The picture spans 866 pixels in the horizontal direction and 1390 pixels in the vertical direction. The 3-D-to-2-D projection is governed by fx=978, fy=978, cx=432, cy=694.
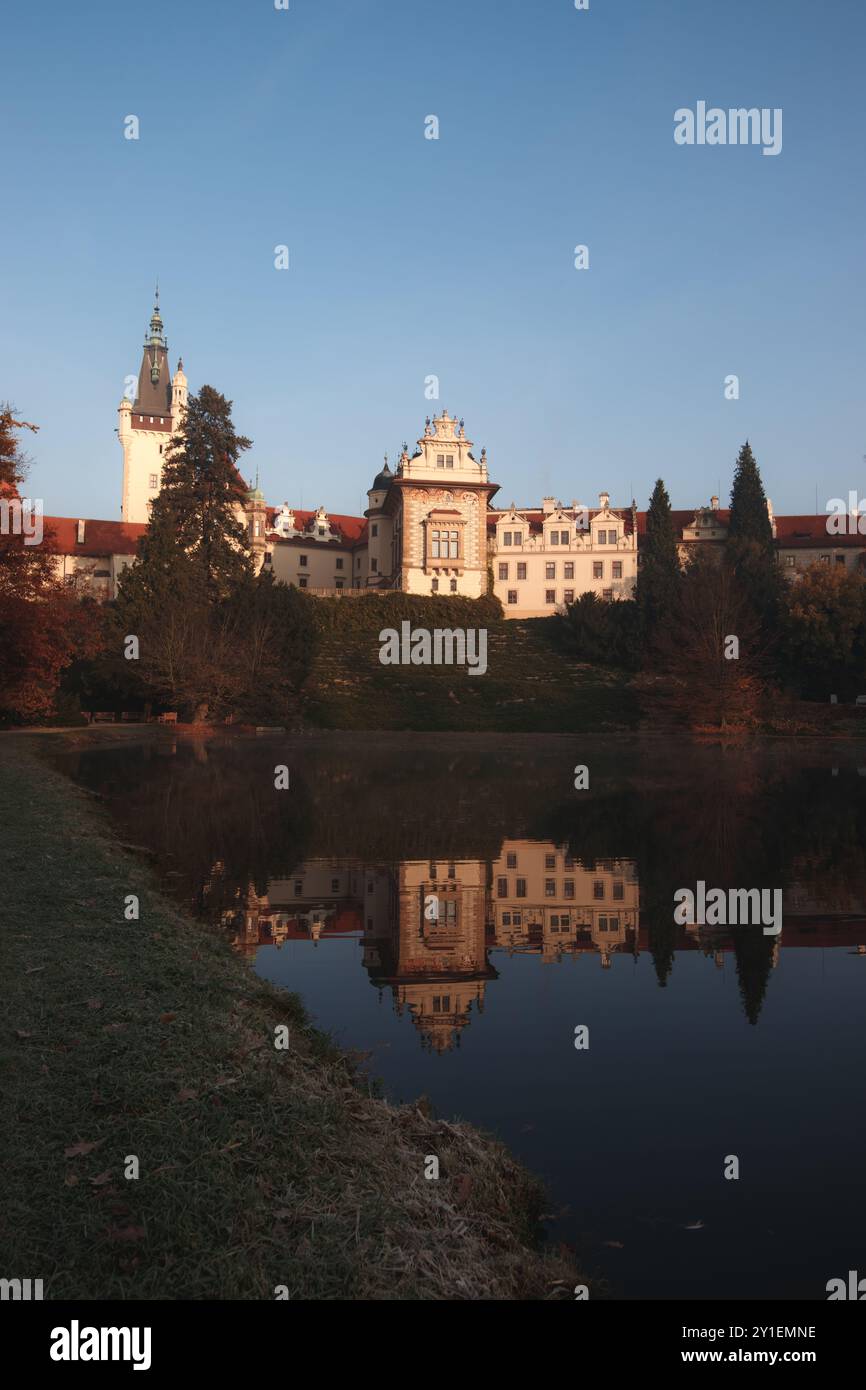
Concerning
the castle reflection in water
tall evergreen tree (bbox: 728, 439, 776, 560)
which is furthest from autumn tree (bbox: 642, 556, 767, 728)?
the castle reflection in water

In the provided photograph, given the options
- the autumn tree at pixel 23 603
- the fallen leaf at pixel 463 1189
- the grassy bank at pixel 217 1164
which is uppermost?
the autumn tree at pixel 23 603

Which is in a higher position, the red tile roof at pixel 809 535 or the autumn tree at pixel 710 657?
the red tile roof at pixel 809 535

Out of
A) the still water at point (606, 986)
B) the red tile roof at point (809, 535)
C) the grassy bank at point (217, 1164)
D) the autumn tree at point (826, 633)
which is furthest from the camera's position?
the red tile roof at point (809, 535)

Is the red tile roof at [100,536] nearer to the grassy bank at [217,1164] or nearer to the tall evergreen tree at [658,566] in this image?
the tall evergreen tree at [658,566]

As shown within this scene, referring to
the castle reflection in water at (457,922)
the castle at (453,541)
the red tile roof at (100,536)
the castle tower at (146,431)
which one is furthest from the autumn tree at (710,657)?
the castle tower at (146,431)

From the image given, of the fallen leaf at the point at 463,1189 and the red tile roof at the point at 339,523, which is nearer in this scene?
the fallen leaf at the point at 463,1189

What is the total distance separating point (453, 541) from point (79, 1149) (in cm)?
7178

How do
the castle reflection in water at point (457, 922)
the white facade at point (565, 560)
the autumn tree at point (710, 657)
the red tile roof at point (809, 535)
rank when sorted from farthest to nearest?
the red tile roof at point (809, 535) → the white facade at point (565, 560) → the autumn tree at point (710, 657) → the castle reflection in water at point (457, 922)

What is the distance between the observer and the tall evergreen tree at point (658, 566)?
61.7m

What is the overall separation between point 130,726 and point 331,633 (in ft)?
74.3

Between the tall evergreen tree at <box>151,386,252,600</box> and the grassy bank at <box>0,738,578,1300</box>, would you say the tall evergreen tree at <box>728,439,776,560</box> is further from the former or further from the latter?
the grassy bank at <box>0,738,578,1300</box>

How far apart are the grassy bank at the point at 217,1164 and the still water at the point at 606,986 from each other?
0.54 meters

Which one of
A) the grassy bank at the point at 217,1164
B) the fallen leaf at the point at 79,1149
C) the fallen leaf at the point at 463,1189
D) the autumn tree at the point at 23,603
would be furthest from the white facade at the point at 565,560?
the fallen leaf at the point at 79,1149
